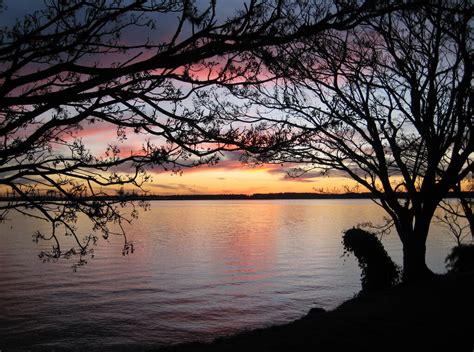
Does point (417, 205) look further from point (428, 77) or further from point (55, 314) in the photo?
point (55, 314)

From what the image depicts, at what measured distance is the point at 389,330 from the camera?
33.5ft

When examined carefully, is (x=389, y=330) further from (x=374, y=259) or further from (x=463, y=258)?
(x=463, y=258)

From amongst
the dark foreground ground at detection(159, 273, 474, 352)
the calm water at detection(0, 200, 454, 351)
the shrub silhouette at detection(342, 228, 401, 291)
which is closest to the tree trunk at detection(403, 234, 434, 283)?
the dark foreground ground at detection(159, 273, 474, 352)

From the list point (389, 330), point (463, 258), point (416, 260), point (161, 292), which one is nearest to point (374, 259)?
point (416, 260)

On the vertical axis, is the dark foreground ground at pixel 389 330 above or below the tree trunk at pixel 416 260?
below

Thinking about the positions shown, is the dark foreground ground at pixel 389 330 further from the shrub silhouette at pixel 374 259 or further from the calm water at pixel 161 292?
the calm water at pixel 161 292

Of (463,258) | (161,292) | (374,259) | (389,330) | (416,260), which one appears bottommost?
(161,292)

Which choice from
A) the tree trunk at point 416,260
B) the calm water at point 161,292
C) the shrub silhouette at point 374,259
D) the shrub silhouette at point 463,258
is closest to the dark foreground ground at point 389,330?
the tree trunk at point 416,260

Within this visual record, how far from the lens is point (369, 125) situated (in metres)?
17.0

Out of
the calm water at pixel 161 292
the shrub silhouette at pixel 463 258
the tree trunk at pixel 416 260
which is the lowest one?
the calm water at pixel 161 292

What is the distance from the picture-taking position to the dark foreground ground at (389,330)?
9.08 m

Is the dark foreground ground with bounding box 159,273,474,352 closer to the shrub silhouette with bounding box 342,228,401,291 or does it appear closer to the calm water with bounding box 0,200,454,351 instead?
the shrub silhouette with bounding box 342,228,401,291

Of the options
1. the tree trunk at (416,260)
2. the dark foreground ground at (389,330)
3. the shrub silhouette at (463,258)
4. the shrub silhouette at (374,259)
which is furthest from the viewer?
the shrub silhouette at (463,258)

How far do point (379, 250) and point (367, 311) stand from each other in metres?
7.84
